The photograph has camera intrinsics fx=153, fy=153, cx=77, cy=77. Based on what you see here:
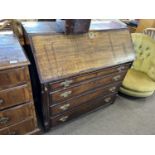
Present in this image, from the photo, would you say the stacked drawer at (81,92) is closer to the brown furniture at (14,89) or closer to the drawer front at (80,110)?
the drawer front at (80,110)

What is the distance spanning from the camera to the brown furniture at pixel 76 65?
119 centimetres

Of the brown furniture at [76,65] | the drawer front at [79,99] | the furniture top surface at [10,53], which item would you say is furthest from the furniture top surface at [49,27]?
the drawer front at [79,99]

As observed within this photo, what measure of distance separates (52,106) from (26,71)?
0.47 meters

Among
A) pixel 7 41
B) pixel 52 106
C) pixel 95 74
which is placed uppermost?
pixel 7 41

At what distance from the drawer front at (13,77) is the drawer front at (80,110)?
24.2 inches

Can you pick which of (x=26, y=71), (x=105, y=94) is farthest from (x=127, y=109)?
(x=26, y=71)

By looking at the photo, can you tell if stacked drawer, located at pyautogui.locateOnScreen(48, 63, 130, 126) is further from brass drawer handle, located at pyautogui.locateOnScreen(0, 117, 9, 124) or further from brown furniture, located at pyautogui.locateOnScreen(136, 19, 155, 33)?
brown furniture, located at pyautogui.locateOnScreen(136, 19, 155, 33)

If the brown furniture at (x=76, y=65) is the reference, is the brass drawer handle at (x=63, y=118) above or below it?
below

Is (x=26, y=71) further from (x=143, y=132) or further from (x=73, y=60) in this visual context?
(x=143, y=132)

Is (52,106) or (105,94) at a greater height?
(52,106)

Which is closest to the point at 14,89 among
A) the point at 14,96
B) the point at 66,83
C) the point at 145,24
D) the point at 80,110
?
the point at 14,96
